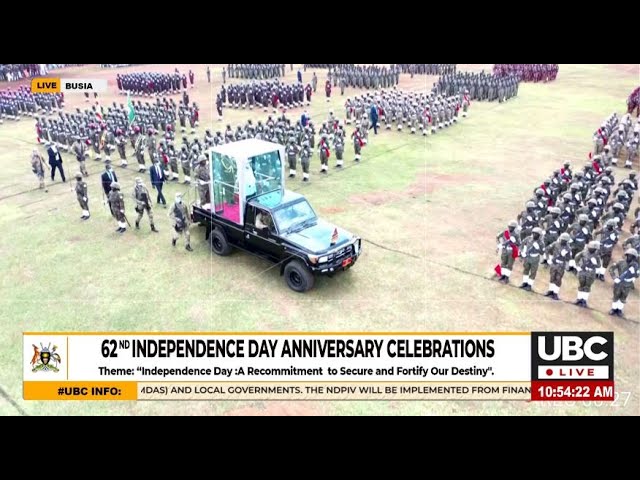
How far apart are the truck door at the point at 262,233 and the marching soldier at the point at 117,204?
384 cm

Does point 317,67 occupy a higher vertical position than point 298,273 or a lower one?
higher

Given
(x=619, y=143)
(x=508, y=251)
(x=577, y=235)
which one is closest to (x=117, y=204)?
(x=508, y=251)

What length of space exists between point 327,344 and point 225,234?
430cm

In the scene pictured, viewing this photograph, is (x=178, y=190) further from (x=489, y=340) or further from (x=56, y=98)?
(x=56, y=98)

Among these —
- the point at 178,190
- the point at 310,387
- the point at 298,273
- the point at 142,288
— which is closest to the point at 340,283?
the point at 298,273

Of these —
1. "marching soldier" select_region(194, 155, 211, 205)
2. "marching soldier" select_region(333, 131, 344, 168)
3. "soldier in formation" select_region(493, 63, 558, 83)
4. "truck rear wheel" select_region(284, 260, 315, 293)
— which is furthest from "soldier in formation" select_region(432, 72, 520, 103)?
"truck rear wheel" select_region(284, 260, 315, 293)

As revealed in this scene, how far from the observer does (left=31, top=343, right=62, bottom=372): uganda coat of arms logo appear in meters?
8.05

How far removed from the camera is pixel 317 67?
148 ft

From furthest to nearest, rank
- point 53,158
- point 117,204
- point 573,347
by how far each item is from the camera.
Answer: point 53,158 → point 117,204 → point 573,347

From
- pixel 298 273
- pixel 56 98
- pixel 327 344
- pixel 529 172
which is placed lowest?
pixel 327 344

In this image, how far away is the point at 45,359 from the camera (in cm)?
812

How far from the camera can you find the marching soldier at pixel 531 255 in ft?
33.6

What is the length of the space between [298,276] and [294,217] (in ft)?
4.37

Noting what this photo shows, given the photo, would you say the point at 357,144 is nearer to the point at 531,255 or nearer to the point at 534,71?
the point at 531,255
